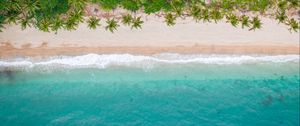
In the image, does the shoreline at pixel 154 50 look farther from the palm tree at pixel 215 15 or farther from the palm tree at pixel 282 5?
the palm tree at pixel 282 5

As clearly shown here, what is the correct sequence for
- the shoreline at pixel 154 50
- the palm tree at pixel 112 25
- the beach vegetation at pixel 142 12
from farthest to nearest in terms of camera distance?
1. the palm tree at pixel 112 25
2. the shoreline at pixel 154 50
3. the beach vegetation at pixel 142 12

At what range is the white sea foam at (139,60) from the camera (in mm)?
14669

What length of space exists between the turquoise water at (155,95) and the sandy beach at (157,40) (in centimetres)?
63

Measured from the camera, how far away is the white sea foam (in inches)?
578

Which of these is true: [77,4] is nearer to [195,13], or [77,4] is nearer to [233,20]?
[195,13]

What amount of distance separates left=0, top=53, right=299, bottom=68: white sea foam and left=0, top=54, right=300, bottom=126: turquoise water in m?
0.16

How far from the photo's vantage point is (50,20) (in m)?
14.4

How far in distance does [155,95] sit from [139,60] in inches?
60.3

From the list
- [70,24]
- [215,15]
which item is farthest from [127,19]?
[215,15]

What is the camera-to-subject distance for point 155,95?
47.0 feet

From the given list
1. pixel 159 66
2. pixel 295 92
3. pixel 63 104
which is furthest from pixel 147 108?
pixel 295 92

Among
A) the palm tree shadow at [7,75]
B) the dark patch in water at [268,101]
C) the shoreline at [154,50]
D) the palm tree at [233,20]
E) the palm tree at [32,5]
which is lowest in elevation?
the dark patch in water at [268,101]

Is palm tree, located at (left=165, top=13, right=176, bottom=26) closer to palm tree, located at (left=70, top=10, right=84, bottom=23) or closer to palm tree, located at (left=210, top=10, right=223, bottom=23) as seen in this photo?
palm tree, located at (left=210, top=10, right=223, bottom=23)

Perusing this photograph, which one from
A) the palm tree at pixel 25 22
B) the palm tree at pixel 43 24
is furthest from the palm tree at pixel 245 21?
the palm tree at pixel 25 22
